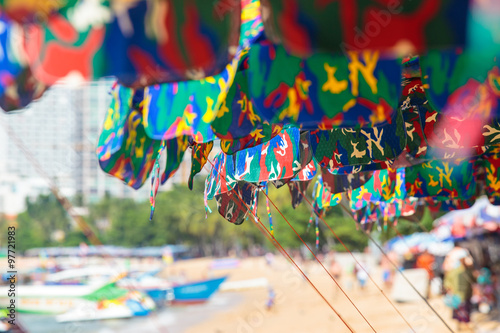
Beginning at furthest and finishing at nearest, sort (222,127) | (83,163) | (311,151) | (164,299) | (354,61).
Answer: (83,163) → (164,299) → (311,151) → (222,127) → (354,61)

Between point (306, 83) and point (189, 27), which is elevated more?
point (189, 27)

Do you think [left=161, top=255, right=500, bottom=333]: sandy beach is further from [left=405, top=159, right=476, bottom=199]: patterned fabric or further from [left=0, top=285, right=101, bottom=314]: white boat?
[left=0, top=285, right=101, bottom=314]: white boat

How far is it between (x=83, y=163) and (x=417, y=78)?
78.8 m

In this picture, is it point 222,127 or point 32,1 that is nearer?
point 32,1

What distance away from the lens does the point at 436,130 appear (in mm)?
1795

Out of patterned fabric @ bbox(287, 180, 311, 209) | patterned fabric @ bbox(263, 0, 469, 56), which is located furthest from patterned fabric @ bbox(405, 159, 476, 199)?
patterned fabric @ bbox(263, 0, 469, 56)

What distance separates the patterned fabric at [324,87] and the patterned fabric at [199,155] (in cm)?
87

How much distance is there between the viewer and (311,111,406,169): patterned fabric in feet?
6.58

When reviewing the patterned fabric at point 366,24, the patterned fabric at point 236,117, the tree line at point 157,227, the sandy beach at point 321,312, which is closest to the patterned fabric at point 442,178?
the patterned fabric at point 236,117

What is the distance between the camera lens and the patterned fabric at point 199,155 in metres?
2.07

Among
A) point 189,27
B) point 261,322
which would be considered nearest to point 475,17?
point 189,27

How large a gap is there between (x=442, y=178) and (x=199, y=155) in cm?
133

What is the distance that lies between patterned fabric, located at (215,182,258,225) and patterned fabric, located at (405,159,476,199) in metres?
0.77

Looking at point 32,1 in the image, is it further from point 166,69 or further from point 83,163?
point 83,163
